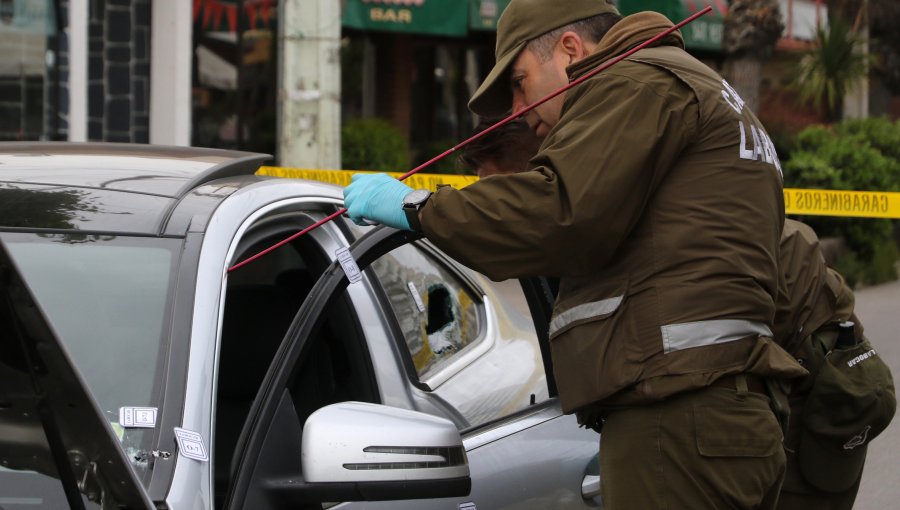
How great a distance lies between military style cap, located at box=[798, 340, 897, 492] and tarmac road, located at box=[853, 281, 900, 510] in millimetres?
2672

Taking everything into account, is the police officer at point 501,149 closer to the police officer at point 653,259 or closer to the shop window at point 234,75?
the police officer at point 653,259

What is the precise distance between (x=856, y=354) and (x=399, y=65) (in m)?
15.3

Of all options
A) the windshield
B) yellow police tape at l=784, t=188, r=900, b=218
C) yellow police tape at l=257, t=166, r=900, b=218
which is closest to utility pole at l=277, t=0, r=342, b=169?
yellow police tape at l=257, t=166, r=900, b=218

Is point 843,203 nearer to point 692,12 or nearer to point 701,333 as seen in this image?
point 701,333

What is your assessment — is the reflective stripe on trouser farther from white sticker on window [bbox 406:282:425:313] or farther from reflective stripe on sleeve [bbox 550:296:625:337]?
white sticker on window [bbox 406:282:425:313]

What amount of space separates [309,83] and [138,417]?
630 centimetres

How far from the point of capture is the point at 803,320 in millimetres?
3508

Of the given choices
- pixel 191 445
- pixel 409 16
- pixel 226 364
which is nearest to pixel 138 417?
pixel 191 445

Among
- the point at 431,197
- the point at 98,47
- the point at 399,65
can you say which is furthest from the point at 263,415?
the point at 399,65

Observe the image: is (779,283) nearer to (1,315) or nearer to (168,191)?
(168,191)

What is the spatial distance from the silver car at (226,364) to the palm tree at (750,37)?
11421 millimetres

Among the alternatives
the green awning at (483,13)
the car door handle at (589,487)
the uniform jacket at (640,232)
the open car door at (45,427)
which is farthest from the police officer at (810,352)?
the green awning at (483,13)

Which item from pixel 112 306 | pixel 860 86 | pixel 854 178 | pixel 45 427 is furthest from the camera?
pixel 860 86

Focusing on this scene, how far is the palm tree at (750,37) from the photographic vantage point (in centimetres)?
1460
